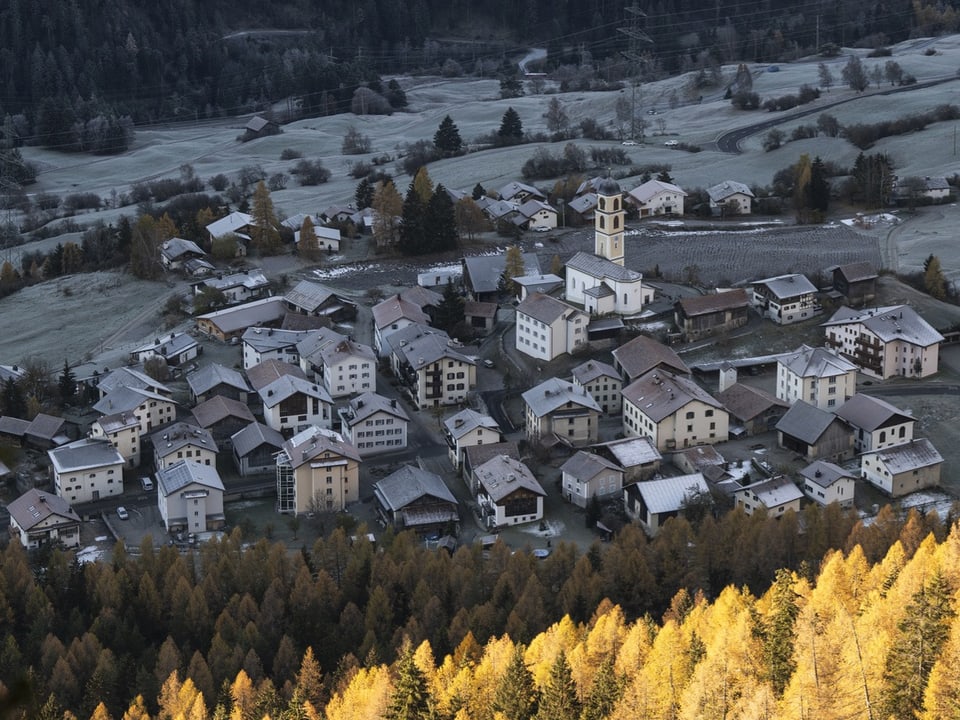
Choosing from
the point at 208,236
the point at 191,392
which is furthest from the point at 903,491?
the point at 208,236

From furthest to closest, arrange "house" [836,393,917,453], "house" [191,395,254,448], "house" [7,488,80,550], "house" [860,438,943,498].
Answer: "house" [191,395,254,448]
"house" [836,393,917,453]
"house" [860,438,943,498]
"house" [7,488,80,550]

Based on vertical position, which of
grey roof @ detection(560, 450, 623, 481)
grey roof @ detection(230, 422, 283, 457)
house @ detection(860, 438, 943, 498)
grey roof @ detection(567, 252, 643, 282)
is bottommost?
house @ detection(860, 438, 943, 498)

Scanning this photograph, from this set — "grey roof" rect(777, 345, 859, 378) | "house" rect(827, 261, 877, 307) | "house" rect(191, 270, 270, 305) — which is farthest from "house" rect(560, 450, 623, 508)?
"house" rect(191, 270, 270, 305)

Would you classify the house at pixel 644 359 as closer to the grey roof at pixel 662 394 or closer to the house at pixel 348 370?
the grey roof at pixel 662 394

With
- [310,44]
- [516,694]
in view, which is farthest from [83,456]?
[310,44]

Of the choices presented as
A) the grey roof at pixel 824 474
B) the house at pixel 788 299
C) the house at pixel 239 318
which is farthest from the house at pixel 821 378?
the house at pixel 239 318

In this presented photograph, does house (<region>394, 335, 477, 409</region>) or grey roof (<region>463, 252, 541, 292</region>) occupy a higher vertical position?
grey roof (<region>463, 252, 541, 292</region>)

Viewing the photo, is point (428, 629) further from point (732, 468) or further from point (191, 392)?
point (191, 392)

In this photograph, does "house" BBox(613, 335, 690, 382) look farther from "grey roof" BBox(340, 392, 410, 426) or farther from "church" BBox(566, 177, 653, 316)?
"grey roof" BBox(340, 392, 410, 426)
